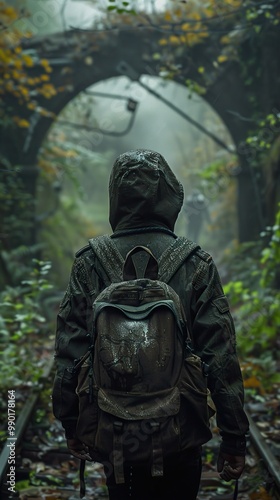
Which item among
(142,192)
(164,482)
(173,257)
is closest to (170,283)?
(173,257)

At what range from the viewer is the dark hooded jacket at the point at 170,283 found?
2562 mm

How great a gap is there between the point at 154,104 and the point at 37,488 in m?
39.0

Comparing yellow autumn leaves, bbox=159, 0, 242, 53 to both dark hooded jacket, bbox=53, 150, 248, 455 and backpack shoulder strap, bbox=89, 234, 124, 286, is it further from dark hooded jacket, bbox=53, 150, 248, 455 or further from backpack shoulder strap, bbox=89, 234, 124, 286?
backpack shoulder strap, bbox=89, 234, 124, 286

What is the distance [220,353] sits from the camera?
8.35 feet

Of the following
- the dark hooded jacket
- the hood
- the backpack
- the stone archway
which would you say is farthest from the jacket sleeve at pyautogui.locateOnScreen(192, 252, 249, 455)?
the stone archway

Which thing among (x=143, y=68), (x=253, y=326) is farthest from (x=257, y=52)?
(x=253, y=326)

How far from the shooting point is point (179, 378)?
234 centimetres

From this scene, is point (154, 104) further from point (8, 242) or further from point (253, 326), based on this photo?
point (253, 326)

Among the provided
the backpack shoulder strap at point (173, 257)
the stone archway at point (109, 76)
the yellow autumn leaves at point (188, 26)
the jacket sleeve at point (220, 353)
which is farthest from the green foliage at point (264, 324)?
the backpack shoulder strap at point (173, 257)

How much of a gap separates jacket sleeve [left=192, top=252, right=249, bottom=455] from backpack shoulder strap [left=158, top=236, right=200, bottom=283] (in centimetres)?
9

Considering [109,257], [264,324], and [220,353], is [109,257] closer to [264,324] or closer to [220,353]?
[220,353]

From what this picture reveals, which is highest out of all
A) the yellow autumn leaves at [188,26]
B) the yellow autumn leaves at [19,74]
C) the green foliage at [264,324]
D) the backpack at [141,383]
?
the yellow autumn leaves at [188,26]

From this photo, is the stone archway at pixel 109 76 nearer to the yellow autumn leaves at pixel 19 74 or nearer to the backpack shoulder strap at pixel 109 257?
the yellow autumn leaves at pixel 19 74

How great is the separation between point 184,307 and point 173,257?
234 mm
